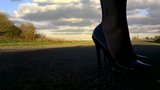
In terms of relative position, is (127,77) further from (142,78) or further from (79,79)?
(79,79)

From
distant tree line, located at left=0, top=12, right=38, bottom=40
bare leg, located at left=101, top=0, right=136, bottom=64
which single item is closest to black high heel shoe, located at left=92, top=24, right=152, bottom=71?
bare leg, located at left=101, top=0, right=136, bottom=64

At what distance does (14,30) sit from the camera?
41094 millimetres

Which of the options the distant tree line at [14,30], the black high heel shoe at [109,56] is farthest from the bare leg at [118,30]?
the distant tree line at [14,30]

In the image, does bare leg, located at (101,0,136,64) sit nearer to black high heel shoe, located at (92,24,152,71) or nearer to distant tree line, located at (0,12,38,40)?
black high heel shoe, located at (92,24,152,71)

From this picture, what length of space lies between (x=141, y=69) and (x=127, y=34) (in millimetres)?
388

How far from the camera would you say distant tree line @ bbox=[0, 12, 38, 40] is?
39969mm

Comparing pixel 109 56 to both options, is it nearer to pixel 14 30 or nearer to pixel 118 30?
pixel 118 30

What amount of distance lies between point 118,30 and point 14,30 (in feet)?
125

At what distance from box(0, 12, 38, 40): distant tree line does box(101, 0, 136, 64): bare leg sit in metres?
35.3

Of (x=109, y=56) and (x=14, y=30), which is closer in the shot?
(x=109, y=56)

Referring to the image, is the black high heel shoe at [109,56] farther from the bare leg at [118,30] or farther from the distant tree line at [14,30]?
the distant tree line at [14,30]

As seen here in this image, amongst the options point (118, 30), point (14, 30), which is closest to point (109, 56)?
point (118, 30)

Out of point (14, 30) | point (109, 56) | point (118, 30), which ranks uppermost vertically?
point (118, 30)

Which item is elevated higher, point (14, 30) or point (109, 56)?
point (109, 56)
